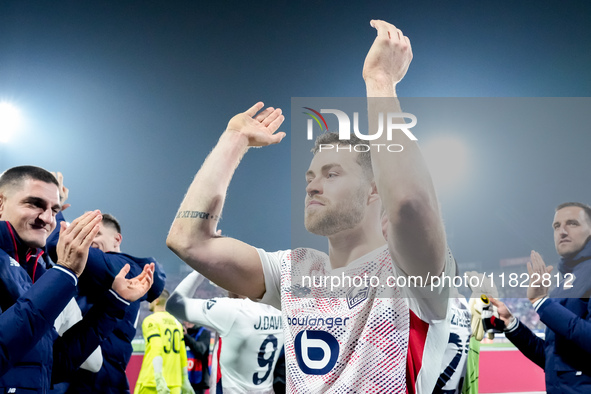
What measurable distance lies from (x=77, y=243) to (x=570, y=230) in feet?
7.36

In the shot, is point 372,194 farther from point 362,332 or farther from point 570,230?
point 570,230

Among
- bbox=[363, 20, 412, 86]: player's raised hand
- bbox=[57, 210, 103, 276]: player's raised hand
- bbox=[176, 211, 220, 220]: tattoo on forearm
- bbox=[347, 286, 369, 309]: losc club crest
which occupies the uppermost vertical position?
bbox=[363, 20, 412, 86]: player's raised hand

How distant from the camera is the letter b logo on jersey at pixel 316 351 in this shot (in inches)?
49.1

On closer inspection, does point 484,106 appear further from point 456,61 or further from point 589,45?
point 589,45

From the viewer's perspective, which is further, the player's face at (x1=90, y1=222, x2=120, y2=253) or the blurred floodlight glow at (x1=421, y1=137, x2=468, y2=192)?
the player's face at (x1=90, y1=222, x2=120, y2=253)

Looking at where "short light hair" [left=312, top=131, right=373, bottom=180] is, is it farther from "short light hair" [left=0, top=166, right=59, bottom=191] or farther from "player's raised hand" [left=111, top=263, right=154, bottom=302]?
→ "player's raised hand" [left=111, top=263, right=154, bottom=302]

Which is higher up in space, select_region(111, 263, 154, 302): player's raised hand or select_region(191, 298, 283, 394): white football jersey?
select_region(111, 263, 154, 302): player's raised hand

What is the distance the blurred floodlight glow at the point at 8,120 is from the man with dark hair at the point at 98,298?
2.19m

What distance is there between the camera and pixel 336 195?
4.42ft

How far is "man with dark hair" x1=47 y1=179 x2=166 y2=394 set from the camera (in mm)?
2559

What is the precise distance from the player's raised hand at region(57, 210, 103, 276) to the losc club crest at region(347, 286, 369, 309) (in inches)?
36.3

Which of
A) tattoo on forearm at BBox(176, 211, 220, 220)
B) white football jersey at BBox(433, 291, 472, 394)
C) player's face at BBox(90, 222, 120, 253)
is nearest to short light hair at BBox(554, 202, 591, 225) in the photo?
white football jersey at BBox(433, 291, 472, 394)

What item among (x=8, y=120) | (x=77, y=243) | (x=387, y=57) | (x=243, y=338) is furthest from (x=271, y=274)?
(x=8, y=120)

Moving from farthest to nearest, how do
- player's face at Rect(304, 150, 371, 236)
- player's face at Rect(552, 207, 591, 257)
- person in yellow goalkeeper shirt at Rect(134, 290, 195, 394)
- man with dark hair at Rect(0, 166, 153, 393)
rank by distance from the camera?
1. person in yellow goalkeeper shirt at Rect(134, 290, 195, 394)
2. player's face at Rect(552, 207, 591, 257)
3. man with dark hair at Rect(0, 166, 153, 393)
4. player's face at Rect(304, 150, 371, 236)
